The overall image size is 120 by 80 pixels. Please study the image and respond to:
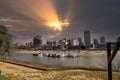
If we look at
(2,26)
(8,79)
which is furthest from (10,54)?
(8,79)

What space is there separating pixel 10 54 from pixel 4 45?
1500mm

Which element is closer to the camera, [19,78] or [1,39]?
[19,78]

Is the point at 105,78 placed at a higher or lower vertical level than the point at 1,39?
lower

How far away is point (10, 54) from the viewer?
2511 centimetres

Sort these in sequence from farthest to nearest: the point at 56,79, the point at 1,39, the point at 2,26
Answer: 1. the point at 2,26
2. the point at 1,39
3. the point at 56,79

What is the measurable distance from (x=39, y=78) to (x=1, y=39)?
5005 mm

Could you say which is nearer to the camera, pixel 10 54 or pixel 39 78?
pixel 39 78

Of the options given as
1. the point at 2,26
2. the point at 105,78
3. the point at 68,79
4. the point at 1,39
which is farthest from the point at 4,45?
the point at 105,78

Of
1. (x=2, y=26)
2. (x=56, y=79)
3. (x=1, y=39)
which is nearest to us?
(x=56, y=79)

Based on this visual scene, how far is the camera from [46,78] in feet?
70.5

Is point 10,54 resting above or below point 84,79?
above

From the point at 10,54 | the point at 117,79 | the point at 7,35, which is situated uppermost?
the point at 7,35

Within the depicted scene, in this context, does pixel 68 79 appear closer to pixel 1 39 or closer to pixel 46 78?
pixel 46 78

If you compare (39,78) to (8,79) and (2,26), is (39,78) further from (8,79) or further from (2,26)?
(2,26)
